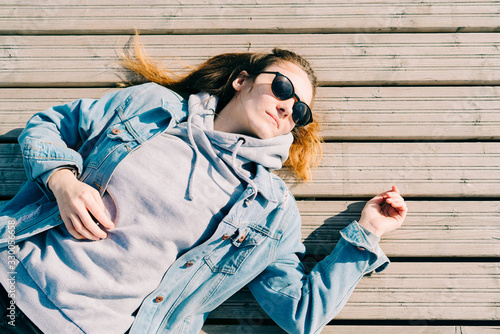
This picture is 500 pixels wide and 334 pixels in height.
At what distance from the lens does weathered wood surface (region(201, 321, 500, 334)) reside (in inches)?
63.1

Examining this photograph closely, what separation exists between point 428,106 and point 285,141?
→ 83 centimetres

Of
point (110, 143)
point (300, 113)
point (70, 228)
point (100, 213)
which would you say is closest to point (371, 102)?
point (300, 113)

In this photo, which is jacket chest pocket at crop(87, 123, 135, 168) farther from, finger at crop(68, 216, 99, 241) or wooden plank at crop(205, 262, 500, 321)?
wooden plank at crop(205, 262, 500, 321)

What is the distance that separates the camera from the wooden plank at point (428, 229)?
167cm

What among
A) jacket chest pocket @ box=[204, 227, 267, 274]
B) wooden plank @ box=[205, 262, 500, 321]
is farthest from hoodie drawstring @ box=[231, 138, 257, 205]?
wooden plank @ box=[205, 262, 500, 321]

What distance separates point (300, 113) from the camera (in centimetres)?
143

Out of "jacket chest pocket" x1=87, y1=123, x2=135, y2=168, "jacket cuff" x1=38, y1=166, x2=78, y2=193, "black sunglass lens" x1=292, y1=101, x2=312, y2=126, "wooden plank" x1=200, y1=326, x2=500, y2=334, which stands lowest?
"wooden plank" x1=200, y1=326, x2=500, y2=334

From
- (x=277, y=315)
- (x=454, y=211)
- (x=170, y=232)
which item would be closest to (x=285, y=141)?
(x=170, y=232)

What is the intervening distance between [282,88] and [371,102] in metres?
0.63

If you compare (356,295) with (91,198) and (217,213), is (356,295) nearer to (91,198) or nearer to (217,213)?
(217,213)

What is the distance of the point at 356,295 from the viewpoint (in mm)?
1647

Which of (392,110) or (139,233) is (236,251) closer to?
(139,233)
